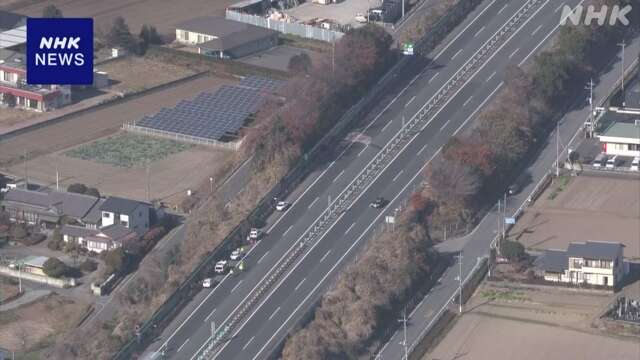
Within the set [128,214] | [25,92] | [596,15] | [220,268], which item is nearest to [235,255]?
[220,268]

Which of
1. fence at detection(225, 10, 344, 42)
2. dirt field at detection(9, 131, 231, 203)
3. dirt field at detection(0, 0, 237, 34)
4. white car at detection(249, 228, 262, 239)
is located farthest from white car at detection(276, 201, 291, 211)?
dirt field at detection(0, 0, 237, 34)

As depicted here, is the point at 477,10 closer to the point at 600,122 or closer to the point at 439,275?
the point at 600,122

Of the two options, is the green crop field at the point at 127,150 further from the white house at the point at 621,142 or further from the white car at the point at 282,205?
the white house at the point at 621,142

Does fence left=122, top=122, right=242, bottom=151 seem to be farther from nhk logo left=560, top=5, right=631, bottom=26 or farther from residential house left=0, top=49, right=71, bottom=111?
nhk logo left=560, top=5, right=631, bottom=26

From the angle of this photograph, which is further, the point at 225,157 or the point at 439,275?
the point at 225,157

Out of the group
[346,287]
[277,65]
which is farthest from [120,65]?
[346,287]

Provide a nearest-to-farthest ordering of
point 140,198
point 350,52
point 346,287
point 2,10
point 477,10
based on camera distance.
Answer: point 346,287 → point 140,198 → point 350,52 → point 477,10 → point 2,10
